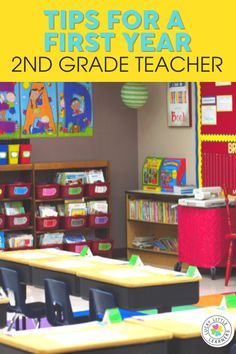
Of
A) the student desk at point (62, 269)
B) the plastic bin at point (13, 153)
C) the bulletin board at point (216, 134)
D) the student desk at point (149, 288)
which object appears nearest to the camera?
the student desk at point (149, 288)

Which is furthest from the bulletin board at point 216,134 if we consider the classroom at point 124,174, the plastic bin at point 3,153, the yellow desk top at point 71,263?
the yellow desk top at point 71,263

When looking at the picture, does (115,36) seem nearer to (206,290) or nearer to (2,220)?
(206,290)

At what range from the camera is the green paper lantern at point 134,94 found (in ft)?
42.7

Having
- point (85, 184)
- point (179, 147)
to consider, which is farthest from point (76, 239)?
point (179, 147)

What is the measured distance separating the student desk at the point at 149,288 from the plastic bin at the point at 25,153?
5.30 meters

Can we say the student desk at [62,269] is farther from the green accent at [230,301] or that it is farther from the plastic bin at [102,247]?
the plastic bin at [102,247]

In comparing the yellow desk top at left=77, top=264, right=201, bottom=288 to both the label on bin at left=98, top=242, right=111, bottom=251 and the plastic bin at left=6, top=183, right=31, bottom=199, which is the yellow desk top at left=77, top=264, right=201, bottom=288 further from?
the label on bin at left=98, top=242, right=111, bottom=251

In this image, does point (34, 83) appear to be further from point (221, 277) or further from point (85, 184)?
point (221, 277)

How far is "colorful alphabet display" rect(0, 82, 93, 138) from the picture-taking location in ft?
41.7

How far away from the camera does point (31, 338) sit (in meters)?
4.79

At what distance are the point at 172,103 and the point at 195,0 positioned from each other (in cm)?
499

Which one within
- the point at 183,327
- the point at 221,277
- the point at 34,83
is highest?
the point at 34,83

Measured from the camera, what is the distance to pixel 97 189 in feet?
42.9

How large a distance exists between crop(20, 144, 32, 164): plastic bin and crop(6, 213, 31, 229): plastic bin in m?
0.71
